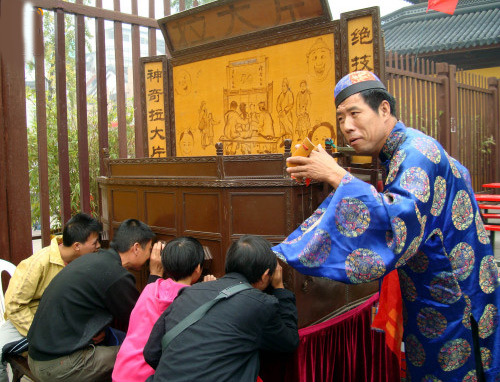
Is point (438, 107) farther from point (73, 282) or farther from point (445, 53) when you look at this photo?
point (73, 282)

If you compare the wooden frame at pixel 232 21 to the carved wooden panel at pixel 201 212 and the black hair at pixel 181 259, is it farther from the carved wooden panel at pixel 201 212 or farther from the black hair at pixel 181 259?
the black hair at pixel 181 259

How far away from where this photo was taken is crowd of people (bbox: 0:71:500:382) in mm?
1591

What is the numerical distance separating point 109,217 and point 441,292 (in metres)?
2.89

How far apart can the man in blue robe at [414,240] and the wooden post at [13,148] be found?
359 centimetres

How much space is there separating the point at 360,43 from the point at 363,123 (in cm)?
163

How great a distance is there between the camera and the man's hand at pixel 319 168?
5.54 ft

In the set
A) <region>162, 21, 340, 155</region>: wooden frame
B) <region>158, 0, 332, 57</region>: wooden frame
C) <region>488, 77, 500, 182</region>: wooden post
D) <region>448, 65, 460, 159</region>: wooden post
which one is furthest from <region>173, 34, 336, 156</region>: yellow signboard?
<region>488, 77, 500, 182</region>: wooden post

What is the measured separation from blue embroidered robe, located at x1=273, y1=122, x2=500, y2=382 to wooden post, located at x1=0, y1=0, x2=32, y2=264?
11.8 ft

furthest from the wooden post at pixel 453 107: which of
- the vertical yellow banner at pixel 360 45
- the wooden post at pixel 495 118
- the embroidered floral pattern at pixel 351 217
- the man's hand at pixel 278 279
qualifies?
the embroidered floral pattern at pixel 351 217

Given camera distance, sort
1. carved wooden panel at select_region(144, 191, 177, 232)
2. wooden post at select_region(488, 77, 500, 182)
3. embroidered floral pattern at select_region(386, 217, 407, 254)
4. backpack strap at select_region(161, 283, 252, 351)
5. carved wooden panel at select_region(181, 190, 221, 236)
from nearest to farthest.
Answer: embroidered floral pattern at select_region(386, 217, 407, 254)
backpack strap at select_region(161, 283, 252, 351)
carved wooden panel at select_region(181, 190, 221, 236)
carved wooden panel at select_region(144, 191, 177, 232)
wooden post at select_region(488, 77, 500, 182)

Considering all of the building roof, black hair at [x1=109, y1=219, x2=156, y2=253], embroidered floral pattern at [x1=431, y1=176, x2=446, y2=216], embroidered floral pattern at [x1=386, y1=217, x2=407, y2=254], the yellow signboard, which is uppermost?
the building roof

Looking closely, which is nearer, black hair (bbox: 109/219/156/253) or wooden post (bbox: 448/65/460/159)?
black hair (bbox: 109/219/156/253)

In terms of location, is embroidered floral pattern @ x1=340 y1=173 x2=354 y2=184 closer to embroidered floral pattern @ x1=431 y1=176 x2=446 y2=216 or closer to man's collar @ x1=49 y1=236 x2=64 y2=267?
embroidered floral pattern @ x1=431 y1=176 x2=446 y2=216

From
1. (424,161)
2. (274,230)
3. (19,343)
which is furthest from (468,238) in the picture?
(19,343)
